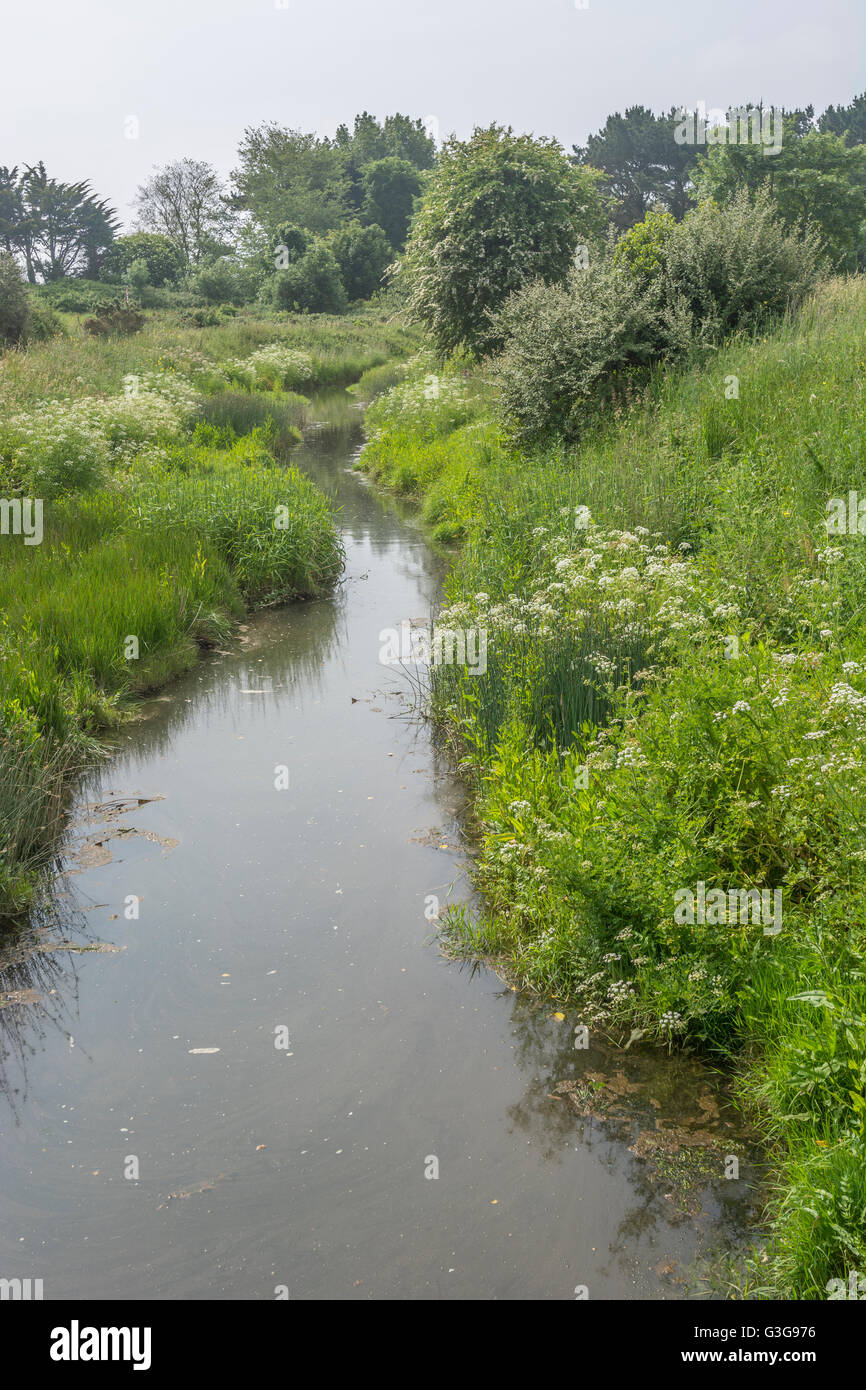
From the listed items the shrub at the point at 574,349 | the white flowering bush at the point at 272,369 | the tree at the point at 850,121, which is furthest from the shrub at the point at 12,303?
the tree at the point at 850,121

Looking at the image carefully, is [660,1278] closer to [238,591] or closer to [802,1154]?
[802,1154]

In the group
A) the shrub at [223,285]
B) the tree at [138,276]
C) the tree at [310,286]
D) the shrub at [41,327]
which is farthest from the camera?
the tree at [310,286]

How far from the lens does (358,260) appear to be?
56719mm

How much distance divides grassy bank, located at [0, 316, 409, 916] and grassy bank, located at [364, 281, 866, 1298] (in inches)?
108

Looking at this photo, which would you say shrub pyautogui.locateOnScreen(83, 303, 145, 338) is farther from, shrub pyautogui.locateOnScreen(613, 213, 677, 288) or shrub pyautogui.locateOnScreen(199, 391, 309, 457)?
shrub pyautogui.locateOnScreen(613, 213, 677, 288)

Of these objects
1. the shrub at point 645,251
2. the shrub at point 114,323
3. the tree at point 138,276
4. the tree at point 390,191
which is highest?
the tree at point 390,191

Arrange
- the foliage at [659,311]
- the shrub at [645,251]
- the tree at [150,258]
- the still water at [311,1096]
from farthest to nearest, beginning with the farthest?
the tree at [150,258] < the shrub at [645,251] < the foliage at [659,311] < the still water at [311,1096]

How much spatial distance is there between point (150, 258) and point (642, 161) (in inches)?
1815

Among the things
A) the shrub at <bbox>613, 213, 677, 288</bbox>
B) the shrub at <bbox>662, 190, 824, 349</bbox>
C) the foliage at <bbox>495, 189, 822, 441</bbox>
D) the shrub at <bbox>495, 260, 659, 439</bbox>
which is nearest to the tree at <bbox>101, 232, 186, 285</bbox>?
the shrub at <bbox>613, 213, 677, 288</bbox>

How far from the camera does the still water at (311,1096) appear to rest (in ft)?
10.4

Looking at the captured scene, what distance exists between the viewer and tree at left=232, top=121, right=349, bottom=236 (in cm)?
7244

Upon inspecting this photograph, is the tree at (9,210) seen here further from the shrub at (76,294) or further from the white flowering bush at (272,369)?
the white flowering bush at (272,369)

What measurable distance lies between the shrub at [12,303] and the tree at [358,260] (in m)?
36.6

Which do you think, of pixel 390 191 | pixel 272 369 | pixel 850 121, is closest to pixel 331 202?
pixel 390 191
